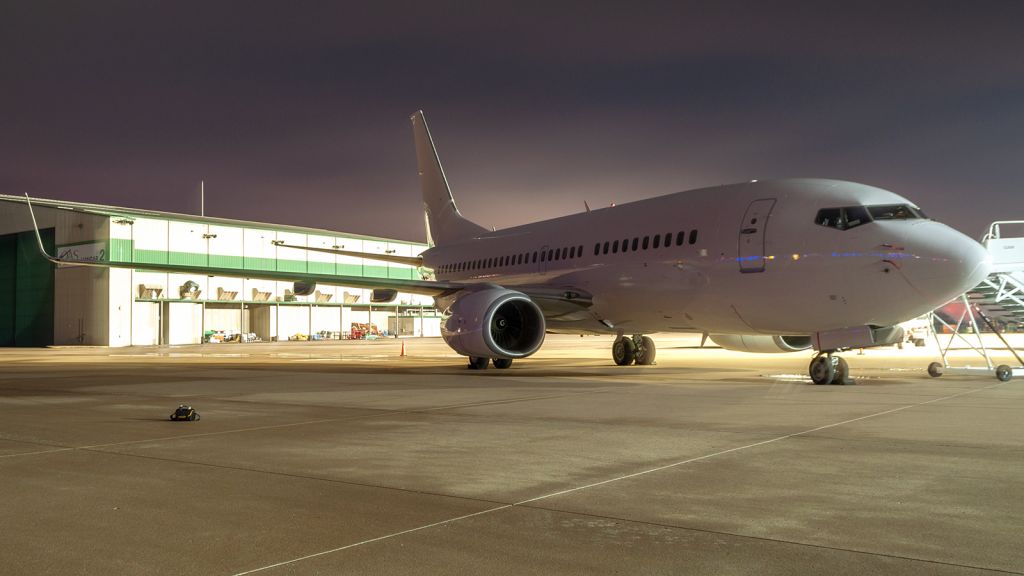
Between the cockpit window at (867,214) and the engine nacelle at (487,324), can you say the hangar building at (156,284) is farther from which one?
the cockpit window at (867,214)

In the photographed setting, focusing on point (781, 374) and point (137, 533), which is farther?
point (781, 374)

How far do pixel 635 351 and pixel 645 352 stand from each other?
0.81ft

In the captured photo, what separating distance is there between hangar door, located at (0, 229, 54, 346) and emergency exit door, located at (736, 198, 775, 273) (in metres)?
48.0

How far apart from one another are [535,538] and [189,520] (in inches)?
68.0

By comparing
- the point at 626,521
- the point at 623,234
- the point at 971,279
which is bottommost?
the point at 626,521

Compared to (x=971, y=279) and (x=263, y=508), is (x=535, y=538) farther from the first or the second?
(x=971, y=279)

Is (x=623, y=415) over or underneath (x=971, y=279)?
underneath

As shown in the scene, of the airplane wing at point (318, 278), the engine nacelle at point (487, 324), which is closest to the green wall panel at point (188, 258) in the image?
the airplane wing at point (318, 278)

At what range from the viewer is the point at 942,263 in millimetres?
11688

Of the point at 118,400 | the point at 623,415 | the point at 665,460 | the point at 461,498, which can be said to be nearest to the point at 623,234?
the point at 623,415

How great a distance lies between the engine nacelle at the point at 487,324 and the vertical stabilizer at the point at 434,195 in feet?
29.5

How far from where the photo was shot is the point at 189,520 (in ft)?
13.2

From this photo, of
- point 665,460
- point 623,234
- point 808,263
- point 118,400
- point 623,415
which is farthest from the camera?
point 623,234

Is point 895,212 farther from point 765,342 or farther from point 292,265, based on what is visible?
point 292,265
